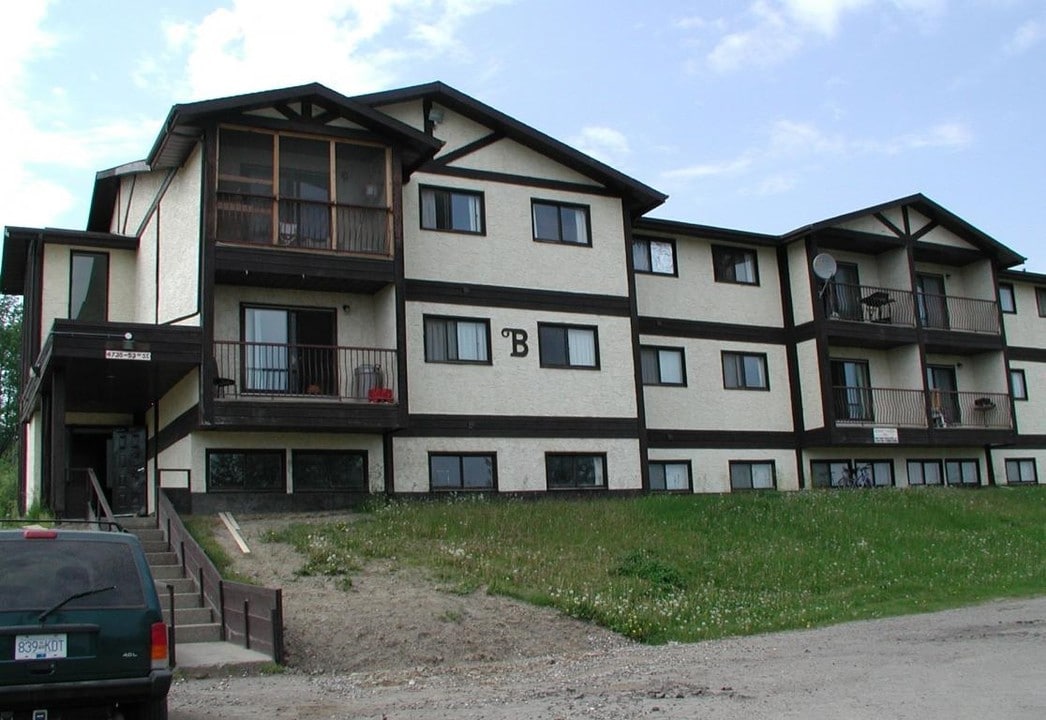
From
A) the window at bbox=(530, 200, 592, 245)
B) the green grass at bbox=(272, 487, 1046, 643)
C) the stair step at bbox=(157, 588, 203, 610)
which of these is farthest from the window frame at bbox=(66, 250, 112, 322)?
the stair step at bbox=(157, 588, 203, 610)

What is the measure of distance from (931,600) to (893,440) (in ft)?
45.1

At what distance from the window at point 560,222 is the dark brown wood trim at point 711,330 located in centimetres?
303

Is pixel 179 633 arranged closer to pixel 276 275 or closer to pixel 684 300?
pixel 276 275

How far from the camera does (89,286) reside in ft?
87.7

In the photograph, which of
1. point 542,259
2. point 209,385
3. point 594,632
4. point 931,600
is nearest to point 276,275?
point 209,385

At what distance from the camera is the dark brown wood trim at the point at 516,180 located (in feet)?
85.9

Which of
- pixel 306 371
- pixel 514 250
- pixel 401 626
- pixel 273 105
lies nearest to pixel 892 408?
pixel 514 250

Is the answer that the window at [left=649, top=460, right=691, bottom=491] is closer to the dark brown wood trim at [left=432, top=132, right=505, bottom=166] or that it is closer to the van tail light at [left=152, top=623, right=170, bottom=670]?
the dark brown wood trim at [left=432, top=132, right=505, bottom=166]

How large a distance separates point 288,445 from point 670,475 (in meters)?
10.5

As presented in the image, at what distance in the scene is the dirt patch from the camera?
14258 millimetres

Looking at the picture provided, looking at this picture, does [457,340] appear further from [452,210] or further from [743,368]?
[743,368]

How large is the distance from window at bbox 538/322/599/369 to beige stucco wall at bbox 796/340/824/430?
291 inches

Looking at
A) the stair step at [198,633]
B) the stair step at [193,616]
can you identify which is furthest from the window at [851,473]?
Result: the stair step at [198,633]

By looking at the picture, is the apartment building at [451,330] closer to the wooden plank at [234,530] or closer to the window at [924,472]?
the window at [924,472]
